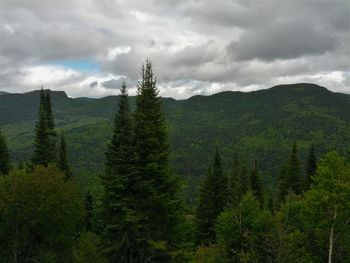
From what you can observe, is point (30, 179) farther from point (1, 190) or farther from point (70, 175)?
point (70, 175)

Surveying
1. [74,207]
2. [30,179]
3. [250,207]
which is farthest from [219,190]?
[30,179]

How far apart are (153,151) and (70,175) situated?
39362mm

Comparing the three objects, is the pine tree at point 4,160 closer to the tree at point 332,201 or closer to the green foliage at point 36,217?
the green foliage at point 36,217

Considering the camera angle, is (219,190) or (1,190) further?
(219,190)

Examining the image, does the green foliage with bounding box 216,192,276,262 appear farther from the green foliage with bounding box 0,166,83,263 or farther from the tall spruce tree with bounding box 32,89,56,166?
the tall spruce tree with bounding box 32,89,56,166

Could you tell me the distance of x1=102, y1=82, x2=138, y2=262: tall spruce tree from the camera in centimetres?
2712

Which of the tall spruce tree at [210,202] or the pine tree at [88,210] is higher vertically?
the tall spruce tree at [210,202]

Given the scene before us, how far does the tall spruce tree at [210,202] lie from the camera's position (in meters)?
55.0

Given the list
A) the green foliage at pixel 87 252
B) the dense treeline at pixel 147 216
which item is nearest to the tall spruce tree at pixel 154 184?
the dense treeline at pixel 147 216

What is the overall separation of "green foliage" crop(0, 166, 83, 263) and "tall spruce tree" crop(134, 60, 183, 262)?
1340 centimetres

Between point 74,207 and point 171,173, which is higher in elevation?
point 171,173

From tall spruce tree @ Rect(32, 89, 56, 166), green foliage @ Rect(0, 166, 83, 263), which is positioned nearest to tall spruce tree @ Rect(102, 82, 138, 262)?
green foliage @ Rect(0, 166, 83, 263)

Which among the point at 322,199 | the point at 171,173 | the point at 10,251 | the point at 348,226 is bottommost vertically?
the point at 10,251

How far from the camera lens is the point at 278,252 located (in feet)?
101
